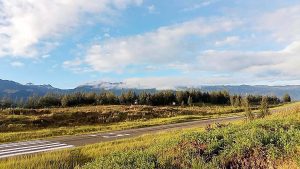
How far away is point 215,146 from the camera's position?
9305 millimetres

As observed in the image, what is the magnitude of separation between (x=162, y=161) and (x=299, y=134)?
12.0 ft

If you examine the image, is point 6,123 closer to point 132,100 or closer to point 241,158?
point 241,158

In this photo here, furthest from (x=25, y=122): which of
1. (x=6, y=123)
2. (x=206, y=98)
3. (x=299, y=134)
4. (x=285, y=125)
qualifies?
(x=206, y=98)

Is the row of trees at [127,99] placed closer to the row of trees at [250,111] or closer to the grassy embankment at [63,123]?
→ the grassy embankment at [63,123]

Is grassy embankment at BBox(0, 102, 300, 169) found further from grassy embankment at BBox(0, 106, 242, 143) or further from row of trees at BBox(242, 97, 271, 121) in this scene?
grassy embankment at BBox(0, 106, 242, 143)

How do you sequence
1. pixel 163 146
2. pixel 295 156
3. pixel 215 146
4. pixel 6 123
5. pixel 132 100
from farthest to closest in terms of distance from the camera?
pixel 132 100, pixel 6 123, pixel 163 146, pixel 215 146, pixel 295 156

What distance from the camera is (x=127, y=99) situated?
343 feet

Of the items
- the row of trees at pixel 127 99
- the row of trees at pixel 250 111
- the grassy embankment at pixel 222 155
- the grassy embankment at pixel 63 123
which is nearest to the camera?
the grassy embankment at pixel 222 155

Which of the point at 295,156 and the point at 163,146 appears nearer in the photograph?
the point at 295,156

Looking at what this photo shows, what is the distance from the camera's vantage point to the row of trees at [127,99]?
93.2m

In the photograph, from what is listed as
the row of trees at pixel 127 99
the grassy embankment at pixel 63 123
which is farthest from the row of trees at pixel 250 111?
the row of trees at pixel 127 99

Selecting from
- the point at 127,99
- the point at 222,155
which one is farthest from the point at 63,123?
the point at 127,99

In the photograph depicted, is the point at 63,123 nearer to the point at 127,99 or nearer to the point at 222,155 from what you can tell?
the point at 222,155

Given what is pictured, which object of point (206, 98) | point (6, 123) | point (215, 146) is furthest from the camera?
point (206, 98)
